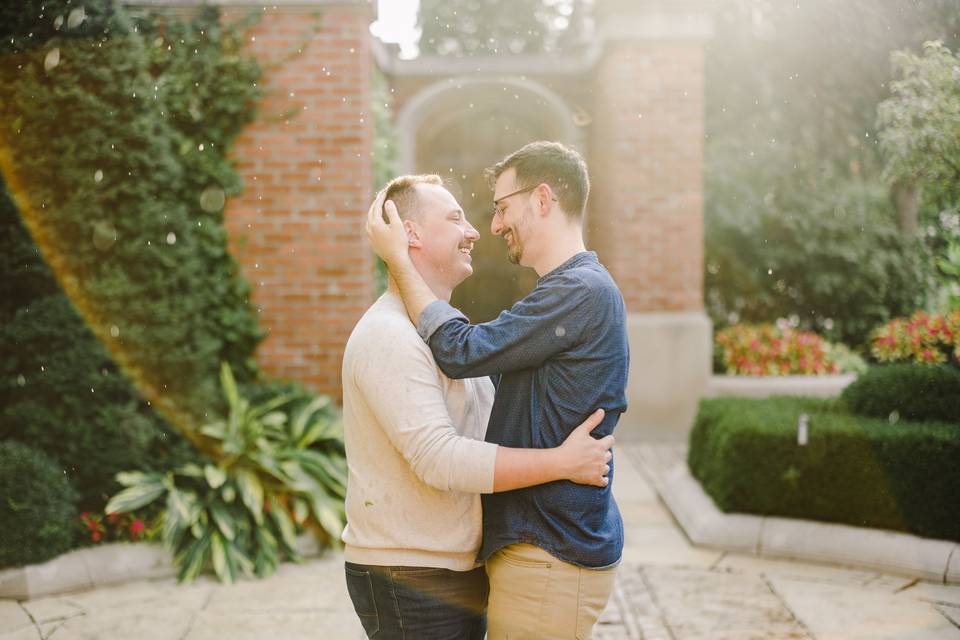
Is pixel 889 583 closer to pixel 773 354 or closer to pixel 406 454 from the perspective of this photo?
pixel 406 454

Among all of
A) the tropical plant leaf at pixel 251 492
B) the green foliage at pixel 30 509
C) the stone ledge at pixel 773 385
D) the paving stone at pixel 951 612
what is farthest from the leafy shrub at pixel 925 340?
the green foliage at pixel 30 509

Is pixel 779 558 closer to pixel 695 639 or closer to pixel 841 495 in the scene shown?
pixel 841 495

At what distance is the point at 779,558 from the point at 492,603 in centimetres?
338

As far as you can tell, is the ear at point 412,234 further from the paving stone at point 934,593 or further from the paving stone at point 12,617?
the paving stone at point 934,593

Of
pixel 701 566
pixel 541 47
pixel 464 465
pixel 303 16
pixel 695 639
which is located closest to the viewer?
pixel 464 465

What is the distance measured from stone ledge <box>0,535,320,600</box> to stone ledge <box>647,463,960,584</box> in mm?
3203

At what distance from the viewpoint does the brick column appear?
7980mm

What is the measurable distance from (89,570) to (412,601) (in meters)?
3.18

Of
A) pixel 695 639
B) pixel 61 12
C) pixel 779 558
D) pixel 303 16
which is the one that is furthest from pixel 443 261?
pixel 303 16

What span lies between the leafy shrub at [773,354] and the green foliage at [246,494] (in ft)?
15.8

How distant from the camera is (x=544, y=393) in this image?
6.55 feet

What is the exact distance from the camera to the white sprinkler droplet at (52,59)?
4902mm

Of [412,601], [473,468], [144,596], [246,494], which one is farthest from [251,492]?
[473,468]

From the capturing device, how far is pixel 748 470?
4988 millimetres
